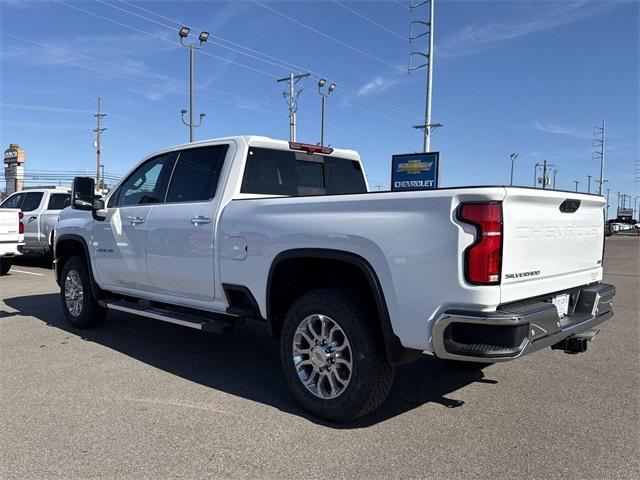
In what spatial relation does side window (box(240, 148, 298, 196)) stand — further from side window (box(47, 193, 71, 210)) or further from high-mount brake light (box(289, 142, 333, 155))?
side window (box(47, 193, 71, 210))

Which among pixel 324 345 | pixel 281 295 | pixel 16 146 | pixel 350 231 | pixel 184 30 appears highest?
pixel 184 30

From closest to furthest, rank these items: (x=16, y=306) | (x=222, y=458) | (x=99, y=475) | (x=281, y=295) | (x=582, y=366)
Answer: (x=99, y=475) → (x=222, y=458) → (x=281, y=295) → (x=582, y=366) → (x=16, y=306)

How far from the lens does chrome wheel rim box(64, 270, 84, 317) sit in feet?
21.3

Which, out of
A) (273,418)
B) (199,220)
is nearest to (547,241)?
(273,418)

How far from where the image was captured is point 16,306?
8.05 metres

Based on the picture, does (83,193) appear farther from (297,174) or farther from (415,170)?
(415,170)

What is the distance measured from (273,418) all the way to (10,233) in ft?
34.9

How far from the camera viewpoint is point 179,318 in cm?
487

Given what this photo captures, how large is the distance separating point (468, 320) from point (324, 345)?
1159 mm

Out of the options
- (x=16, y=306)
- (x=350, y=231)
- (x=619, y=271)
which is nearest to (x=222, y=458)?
(x=350, y=231)

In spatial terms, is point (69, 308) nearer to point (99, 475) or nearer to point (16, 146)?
point (99, 475)

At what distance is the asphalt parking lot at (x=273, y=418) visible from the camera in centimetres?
314

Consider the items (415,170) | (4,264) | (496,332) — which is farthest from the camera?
(415,170)

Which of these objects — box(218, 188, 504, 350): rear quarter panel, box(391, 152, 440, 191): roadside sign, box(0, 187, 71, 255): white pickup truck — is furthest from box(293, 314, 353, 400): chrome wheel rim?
box(391, 152, 440, 191): roadside sign
